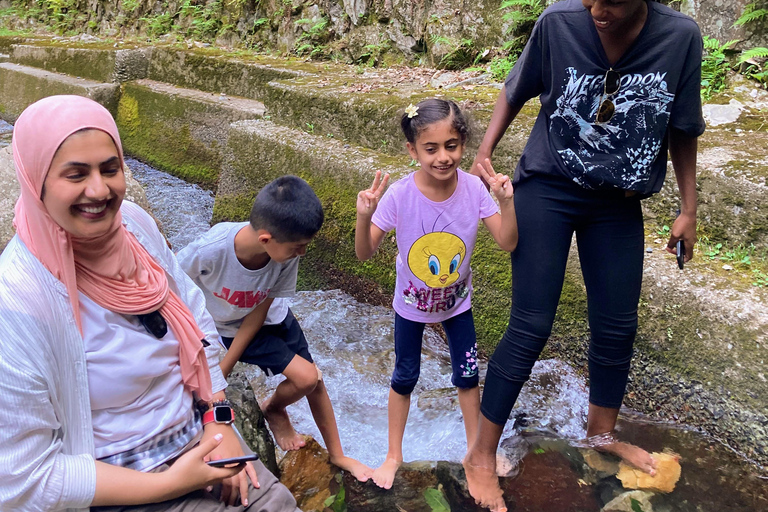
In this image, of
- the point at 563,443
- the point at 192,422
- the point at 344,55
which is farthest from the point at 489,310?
the point at 344,55

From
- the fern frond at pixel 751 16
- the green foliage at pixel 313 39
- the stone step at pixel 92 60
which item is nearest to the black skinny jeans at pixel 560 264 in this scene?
the fern frond at pixel 751 16

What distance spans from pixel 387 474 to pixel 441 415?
61 cm

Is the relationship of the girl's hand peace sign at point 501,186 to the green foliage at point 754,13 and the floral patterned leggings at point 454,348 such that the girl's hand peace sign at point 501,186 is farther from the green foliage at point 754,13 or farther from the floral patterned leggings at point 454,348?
the green foliage at point 754,13

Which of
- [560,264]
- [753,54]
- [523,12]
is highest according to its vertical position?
[523,12]

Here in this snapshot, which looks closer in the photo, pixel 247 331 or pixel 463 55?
pixel 247 331

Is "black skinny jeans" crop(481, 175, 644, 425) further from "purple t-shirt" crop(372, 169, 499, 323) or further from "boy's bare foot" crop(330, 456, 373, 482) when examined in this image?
"boy's bare foot" crop(330, 456, 373, 482)

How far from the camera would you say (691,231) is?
2311mm

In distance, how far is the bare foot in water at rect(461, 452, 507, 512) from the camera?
7.89 ft

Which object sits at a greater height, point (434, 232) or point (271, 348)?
point (434, 232)

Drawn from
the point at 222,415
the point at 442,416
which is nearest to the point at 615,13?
the point at 222,415

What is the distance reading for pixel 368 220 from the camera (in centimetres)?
237

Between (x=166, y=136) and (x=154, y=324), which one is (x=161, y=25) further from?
(x=154, y=324)

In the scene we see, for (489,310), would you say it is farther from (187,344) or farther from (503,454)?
(187,344)

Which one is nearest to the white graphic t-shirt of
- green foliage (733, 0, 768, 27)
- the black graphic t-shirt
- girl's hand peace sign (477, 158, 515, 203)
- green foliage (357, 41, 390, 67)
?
girl's hand peace sign (477, 158, 515, 203)
